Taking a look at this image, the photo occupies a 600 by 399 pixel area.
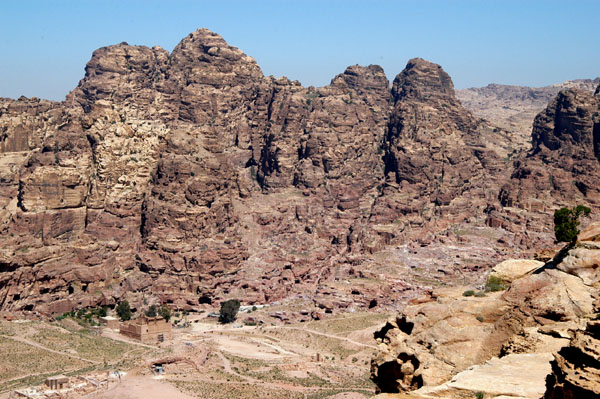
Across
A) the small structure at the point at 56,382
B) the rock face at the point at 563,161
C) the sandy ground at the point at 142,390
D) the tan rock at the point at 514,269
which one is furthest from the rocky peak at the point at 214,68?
the tan rock at the point at 514,269

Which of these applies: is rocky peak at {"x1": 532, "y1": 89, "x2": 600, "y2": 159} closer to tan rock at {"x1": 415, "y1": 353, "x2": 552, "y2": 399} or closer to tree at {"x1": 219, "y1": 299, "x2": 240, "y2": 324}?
tree at {"x1": 219, "y1": 299, "x2": 240, "y2": 324}

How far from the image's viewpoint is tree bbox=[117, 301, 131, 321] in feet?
386

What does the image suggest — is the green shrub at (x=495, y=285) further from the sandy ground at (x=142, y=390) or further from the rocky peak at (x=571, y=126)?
the rocky peak at (x=571, y=126)

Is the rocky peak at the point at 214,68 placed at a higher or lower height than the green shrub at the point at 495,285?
higher

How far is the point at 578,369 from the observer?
22.8 metres

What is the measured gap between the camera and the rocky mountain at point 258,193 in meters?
130

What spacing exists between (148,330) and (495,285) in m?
69.2

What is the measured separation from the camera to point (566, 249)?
39.1 metres

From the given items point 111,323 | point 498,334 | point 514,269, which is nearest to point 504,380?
point 498,334

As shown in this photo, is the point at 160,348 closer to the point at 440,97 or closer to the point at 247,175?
the point at 247,175

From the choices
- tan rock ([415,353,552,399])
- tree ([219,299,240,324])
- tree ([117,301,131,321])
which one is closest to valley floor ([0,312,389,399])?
tree ([219,299,240,324])

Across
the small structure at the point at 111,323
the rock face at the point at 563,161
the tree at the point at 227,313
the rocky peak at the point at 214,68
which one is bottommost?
the small structure at the point at 111,323

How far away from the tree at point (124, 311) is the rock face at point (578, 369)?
102m

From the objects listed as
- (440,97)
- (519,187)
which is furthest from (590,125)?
(440,97)
